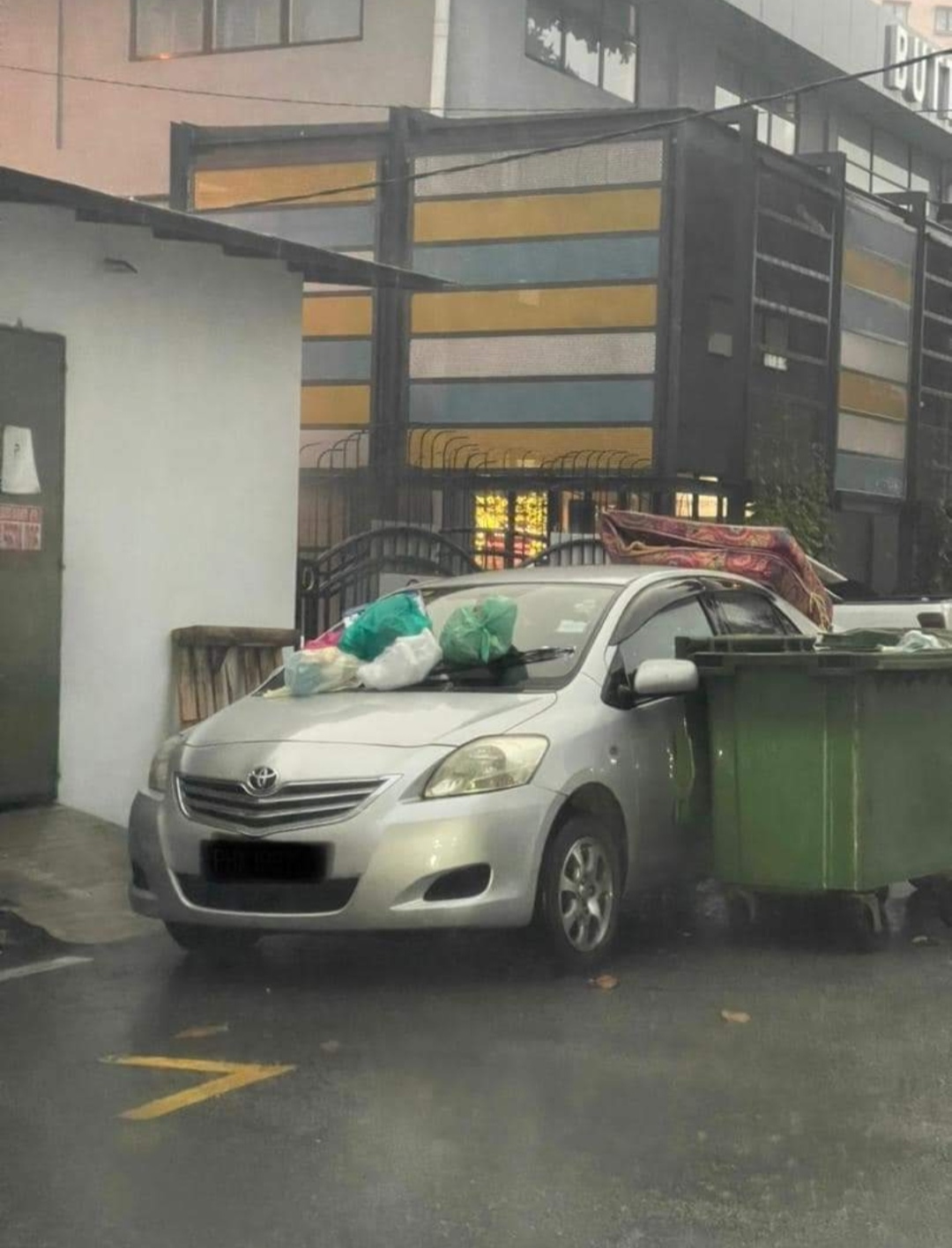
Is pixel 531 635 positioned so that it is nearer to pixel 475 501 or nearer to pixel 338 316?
pixel 475 501

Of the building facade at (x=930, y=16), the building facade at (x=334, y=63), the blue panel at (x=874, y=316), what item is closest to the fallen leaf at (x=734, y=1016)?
the building facade at (x=334, y=63)

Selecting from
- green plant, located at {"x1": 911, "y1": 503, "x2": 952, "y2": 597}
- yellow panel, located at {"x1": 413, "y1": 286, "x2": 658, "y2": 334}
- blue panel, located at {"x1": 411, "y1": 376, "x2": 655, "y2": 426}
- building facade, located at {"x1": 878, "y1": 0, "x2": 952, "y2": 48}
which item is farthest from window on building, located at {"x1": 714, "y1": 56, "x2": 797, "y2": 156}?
building facade, located at {"x1": 878, "y1": 0, "x2": 952, "y2": 48}

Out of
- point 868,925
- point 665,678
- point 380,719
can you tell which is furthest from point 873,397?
point 380,719

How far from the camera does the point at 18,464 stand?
1013 centimetres

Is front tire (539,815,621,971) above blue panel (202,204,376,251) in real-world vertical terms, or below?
below

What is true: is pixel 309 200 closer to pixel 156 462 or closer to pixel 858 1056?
pixel 156 462

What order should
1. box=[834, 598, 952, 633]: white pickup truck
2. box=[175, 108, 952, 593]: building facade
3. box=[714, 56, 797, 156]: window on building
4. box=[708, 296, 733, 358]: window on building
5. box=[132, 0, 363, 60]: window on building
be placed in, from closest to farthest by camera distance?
box=[834, 598, 952, 633]: white pickup truck
box=[175, 108, 952, 593]: building facade
box=[708, 296, 733, 358]: window on building
box=[132, 0, 363, 60]: window on building
box=[714, 56, 797, 156]: window on building

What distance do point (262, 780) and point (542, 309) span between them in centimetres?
1456

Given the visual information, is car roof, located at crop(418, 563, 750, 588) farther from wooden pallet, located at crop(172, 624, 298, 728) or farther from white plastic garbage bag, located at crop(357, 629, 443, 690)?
wooden pallet, located at crop(172, 624, 298, 728)

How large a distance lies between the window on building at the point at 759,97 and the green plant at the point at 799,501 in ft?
23.8

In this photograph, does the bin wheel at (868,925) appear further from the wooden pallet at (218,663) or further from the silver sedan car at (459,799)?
the wooden pallet at (218,663)

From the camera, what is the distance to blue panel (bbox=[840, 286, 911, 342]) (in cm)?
2508

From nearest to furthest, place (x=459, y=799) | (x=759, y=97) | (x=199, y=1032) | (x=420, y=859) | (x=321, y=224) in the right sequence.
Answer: (x=199, y=1032) < (x=420, y=859) < (x=459, y=799) < (x=321, y=224) < (x=759, y=97)

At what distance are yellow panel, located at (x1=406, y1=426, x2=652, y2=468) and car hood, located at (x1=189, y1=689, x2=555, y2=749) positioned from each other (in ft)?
41.9
